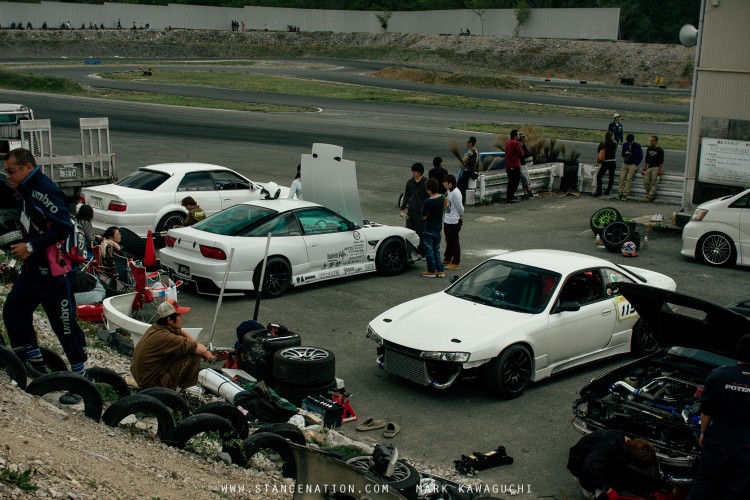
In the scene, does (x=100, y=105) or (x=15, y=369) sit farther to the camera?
(x=100, y=105)

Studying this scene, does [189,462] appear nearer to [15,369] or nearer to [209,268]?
[15,369]

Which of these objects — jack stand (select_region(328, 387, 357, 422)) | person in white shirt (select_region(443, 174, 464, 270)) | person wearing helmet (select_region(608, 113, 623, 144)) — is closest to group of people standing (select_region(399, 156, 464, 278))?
person in white shirt (select_region(443, 174, 464, 270))

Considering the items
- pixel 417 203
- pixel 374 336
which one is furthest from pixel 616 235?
pixel 374 336

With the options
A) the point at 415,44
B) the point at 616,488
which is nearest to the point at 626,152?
the point at 616,488

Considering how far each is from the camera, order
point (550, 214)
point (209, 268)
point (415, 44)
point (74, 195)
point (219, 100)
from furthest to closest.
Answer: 1. point (415, 44)
2. point (219, 100)
3. point (550, 214)
4. point (74, 195)
5. point (209, 268)

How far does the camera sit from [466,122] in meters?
38.9

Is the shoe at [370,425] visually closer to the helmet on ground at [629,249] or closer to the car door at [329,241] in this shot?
the car door at [329,241]

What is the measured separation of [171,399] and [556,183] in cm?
1802

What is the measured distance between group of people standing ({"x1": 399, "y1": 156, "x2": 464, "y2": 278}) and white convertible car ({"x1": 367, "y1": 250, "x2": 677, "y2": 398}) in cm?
364

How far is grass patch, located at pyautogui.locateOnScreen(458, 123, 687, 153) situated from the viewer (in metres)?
32.3

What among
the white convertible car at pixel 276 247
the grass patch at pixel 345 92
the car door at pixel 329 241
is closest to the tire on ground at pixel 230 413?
the white convertible car at pixel 276 247

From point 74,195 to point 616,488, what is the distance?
1467 centimetres

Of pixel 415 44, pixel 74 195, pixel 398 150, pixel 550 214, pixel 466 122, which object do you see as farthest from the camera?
pixel 415 44

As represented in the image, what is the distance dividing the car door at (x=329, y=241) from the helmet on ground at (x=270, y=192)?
3541mm
